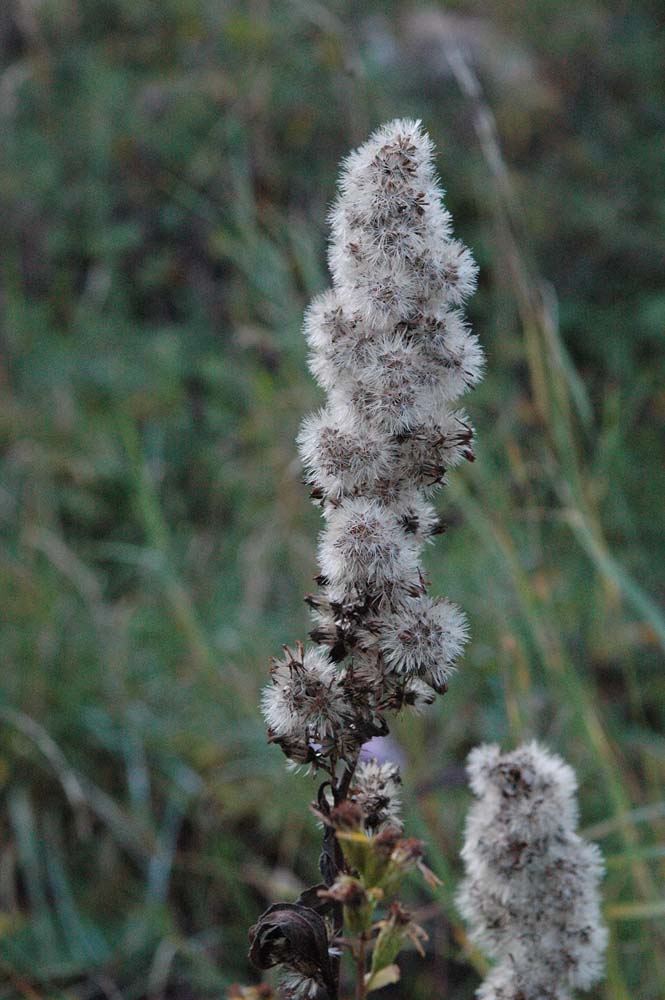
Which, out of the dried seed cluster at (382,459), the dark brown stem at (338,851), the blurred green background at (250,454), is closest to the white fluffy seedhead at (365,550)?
the dried seed cluster at (382,459)

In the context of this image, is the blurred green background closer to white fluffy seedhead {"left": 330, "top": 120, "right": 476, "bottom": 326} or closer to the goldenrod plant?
the goldenrod plant

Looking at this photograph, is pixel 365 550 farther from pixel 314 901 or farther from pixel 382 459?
pixel 314 901

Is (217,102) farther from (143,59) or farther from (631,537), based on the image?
(631,537)

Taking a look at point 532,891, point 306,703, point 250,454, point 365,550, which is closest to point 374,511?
point 365,550

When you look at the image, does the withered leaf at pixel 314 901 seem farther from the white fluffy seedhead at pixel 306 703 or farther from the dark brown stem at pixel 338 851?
the white fluffy seedhead at pixel 306 703

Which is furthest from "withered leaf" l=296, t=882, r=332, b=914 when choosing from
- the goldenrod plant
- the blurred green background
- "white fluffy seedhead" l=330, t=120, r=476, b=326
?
the blurred green background

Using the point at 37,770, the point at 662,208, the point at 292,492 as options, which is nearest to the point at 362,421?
the point at 37,770
